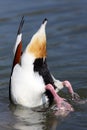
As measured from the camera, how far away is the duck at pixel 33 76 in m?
7.00

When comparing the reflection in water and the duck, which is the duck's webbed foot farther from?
the reflection in water

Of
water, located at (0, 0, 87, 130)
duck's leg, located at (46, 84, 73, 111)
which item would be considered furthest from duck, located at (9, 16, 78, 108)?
water, located at (0, 0, 87, 130)

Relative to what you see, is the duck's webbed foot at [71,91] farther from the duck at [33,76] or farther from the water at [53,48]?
the water at [53,48]

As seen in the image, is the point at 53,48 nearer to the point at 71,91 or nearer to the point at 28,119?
the point at 71,91

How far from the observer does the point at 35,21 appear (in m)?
10.9

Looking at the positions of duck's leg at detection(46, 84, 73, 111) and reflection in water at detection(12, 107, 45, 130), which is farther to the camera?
duck's leg at detection(46, 84, 73, 111)

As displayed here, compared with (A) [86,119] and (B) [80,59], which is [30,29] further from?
(A) [86,119]

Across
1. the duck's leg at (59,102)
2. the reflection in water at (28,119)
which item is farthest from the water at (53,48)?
the duck's leg at (59,102)

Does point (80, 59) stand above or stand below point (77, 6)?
below

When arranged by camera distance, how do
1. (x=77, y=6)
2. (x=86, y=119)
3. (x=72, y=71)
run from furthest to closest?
(x=77, y=6) < (x=72, y=71) < (x=86, y=119)

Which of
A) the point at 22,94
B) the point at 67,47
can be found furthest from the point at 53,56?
the point at 22,94

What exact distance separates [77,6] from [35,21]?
111 centimetres

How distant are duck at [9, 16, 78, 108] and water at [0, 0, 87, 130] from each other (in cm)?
20

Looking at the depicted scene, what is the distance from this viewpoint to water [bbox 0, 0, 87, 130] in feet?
22.6
